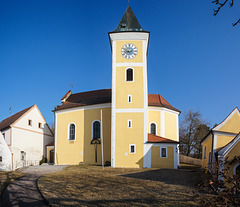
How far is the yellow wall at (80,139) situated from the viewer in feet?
102

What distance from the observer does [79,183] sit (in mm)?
17266

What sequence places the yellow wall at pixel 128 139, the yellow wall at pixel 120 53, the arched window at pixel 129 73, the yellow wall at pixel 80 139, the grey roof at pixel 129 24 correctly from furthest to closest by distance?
the yellow wall at pixel 80 139, the grey roof at pixel 129 24, the yellow wall at pixel 120 53, the arched window at pixel 129 73, the yellow wall at pixel 128 139

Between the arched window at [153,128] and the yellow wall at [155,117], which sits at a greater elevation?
the yellow wall at [155,117]

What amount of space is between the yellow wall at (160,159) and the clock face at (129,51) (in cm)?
1010

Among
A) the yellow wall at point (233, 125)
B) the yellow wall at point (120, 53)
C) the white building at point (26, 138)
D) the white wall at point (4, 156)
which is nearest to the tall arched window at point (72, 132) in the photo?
the white building at point (26, 138)

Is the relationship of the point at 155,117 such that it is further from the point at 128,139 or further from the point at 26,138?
the point at 26,138

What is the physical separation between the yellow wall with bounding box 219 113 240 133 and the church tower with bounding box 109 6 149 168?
32.1 feet

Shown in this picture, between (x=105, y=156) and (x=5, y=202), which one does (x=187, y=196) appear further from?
(x=105, y=156)

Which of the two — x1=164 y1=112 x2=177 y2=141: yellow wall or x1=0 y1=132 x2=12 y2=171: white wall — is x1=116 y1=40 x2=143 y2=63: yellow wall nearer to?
x1=164 y1=112 x2=177 y2=141: yellow wall

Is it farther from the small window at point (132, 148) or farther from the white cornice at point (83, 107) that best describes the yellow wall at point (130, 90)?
the small window at point (132, 148)

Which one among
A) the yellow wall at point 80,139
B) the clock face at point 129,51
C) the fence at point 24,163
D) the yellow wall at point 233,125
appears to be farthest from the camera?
the fence at point 24,163

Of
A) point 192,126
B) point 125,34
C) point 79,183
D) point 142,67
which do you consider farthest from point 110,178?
point 192,126

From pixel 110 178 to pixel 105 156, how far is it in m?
11.3

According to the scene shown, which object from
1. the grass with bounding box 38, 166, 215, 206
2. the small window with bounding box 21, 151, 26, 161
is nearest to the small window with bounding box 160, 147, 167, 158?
the grass with bounding box 38, 166, 215, 206
